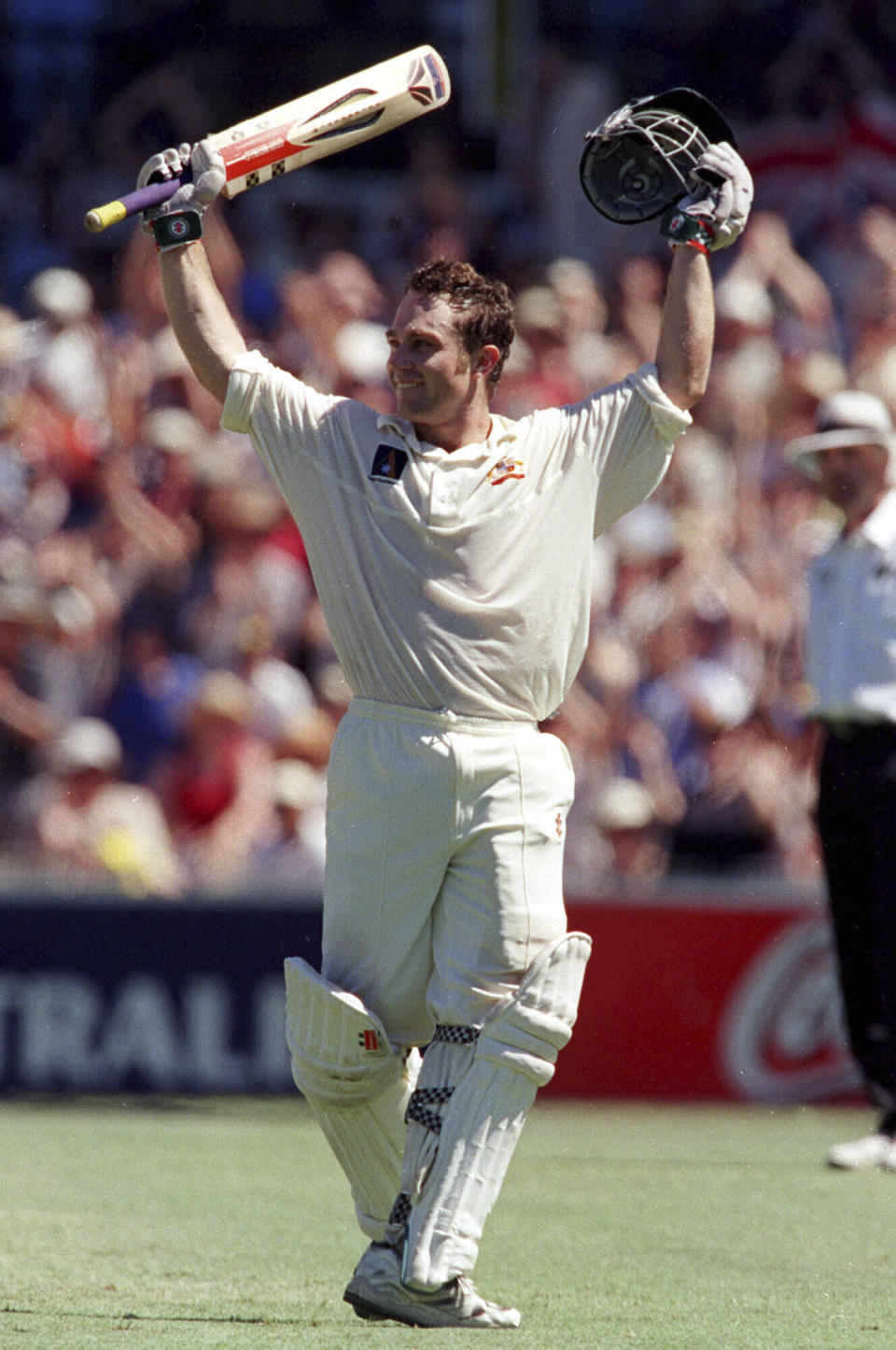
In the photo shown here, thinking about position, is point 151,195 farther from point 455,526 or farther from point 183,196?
point 455,526

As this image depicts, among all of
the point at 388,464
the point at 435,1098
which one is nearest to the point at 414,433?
the point at 388,464

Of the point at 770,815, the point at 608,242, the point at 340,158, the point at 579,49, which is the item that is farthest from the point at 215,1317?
the point at 579,49

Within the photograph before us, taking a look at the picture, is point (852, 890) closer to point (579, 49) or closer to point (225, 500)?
point (225, 500)

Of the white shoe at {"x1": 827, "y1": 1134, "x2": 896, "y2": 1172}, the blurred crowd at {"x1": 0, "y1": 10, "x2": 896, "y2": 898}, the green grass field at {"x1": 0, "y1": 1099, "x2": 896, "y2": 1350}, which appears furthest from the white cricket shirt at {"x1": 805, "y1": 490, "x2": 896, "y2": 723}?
the blurred crowd at {"x1": 0, "y1": 10, "x2": 896, "y2": 898}

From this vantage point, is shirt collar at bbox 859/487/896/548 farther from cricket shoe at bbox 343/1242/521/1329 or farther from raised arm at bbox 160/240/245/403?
cricket shoe at bbox 343/1242/521/1329

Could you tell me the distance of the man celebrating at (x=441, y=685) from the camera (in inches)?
160

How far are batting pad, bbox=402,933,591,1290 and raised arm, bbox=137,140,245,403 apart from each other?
136cm

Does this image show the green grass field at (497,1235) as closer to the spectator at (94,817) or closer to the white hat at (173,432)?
the spectator at (94,817)

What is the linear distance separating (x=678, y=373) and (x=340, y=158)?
8549mm

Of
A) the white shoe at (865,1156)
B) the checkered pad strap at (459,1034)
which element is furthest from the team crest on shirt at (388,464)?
the white shoe at (865,1156)

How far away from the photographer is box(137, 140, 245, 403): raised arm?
13.8 ft

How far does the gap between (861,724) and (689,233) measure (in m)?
2.70

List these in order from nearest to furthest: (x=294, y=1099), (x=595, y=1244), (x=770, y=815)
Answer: (x=595, y=1244) → (x=294, y=1099) → (x=770, y=815)

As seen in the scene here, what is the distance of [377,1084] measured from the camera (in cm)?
414
